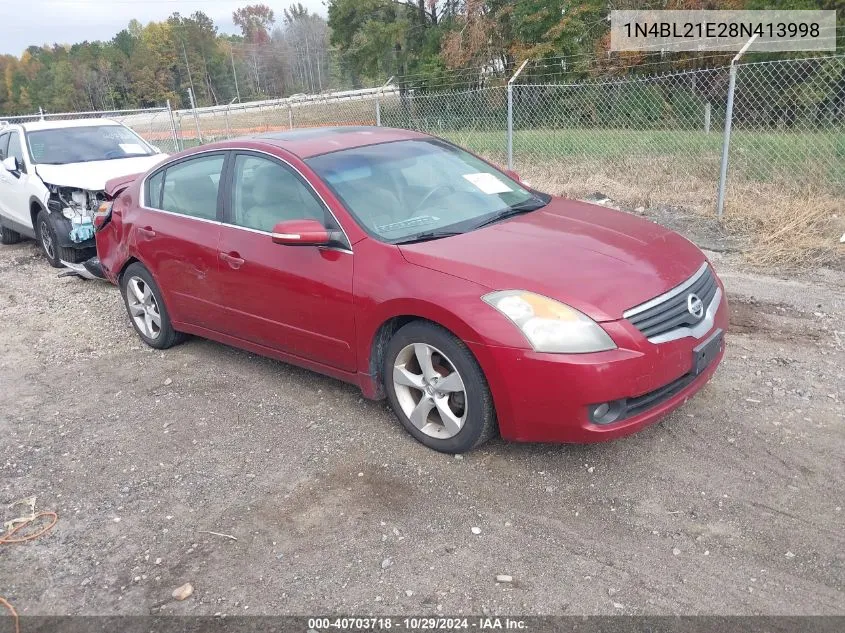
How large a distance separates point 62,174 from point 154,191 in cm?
345

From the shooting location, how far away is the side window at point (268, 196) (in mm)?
4023

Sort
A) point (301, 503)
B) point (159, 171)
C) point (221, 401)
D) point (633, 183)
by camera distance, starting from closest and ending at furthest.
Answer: point (301, 503), point (221, 401), point (159, 171), point (633, 183)

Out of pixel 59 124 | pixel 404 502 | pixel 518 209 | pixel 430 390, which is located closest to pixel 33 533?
pixel 404 502

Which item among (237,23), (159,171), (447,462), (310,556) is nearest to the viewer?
(310,556)

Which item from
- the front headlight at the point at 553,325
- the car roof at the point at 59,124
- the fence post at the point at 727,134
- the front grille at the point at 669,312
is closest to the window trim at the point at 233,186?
the front headlight at the point at 553,325

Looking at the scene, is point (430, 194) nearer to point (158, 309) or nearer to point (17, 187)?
point (158, 309)

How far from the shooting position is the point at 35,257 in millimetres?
9031

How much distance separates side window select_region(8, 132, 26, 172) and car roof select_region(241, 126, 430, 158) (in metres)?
5.24

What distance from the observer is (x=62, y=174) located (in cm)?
787

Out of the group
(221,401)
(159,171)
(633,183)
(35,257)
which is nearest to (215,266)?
(221,401)

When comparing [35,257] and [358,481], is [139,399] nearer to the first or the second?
[358,481]

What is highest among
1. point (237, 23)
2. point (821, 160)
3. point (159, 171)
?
point (237, 23)

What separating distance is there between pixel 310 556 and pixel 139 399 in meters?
2.25

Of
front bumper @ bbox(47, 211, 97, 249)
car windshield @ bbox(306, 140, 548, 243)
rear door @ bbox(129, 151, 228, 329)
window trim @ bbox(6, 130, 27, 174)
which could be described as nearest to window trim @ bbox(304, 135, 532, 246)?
car windshield @ bbox(306, 140, 548, 243)
